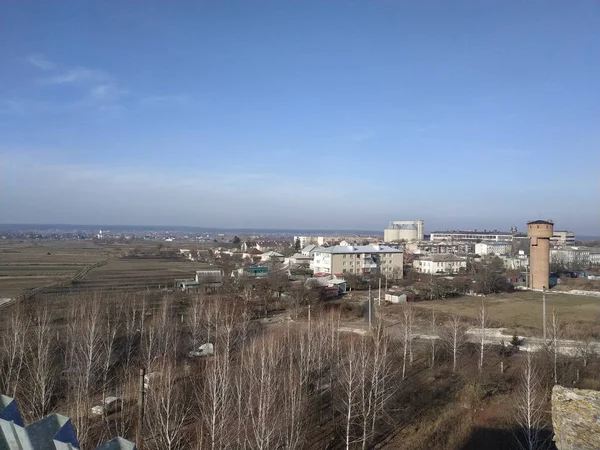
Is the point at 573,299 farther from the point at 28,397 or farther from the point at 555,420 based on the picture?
the point at 28,397

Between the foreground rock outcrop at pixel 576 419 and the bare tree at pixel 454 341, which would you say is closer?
the foreground rock outcrop at pixel 576 419

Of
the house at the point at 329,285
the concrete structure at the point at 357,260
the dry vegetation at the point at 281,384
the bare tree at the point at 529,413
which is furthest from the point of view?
the concrete structure at the point at 357,260

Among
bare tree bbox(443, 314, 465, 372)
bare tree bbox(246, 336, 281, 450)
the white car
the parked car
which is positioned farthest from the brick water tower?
the white car

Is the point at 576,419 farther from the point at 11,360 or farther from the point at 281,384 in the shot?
the point at 11,360

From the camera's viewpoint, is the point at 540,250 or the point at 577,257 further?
the point at 577,257

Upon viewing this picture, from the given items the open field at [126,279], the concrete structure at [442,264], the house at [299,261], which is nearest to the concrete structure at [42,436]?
the open field at [126,279]

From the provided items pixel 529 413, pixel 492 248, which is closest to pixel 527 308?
pixel 529 413

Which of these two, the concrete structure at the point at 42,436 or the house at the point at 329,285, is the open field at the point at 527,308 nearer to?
the house at the point at 329,285

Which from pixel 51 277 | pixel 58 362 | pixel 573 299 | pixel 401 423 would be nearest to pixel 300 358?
pixel 401 423
